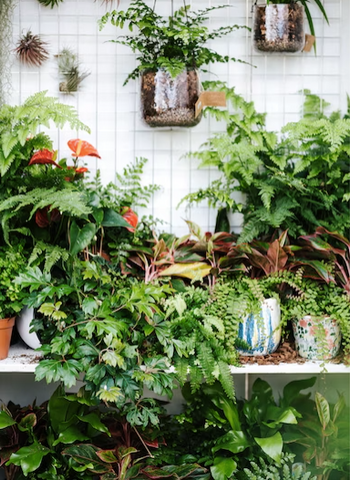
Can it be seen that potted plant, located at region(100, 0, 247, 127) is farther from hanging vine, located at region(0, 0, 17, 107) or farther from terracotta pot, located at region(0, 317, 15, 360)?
terracotta pot, located at region(0, 317, 15, 360)

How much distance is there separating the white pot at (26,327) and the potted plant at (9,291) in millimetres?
44

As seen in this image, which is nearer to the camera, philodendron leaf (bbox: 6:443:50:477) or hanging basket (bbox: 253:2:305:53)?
philodendron leaf (bbox: 6:443:50:477)

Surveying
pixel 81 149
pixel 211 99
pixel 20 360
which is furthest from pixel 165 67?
pixel 20 360

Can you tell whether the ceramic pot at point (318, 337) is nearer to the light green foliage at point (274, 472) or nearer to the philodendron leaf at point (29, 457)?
the light green foliage at point (274, 472)

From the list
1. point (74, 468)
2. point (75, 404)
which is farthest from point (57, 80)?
point (74, 468)

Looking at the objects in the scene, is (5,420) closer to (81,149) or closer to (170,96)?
(81,149)

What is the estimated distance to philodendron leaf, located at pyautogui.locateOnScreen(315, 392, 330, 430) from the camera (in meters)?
2.11

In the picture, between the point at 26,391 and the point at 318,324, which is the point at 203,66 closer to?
the point at 318,324

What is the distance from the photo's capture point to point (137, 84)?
99.5 inches

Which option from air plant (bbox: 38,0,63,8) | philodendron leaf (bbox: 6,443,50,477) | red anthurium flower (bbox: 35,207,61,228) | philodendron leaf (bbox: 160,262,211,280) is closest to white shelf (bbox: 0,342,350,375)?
→ philodendron leaf (bbox: 6,443,50,477)

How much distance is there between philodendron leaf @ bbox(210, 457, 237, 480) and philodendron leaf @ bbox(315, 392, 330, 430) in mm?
Result: 409

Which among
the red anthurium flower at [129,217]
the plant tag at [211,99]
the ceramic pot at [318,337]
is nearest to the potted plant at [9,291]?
the red anthurium flower at [129,217]

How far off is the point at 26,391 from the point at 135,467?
0.83 metres

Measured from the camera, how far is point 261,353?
82.8 inches
